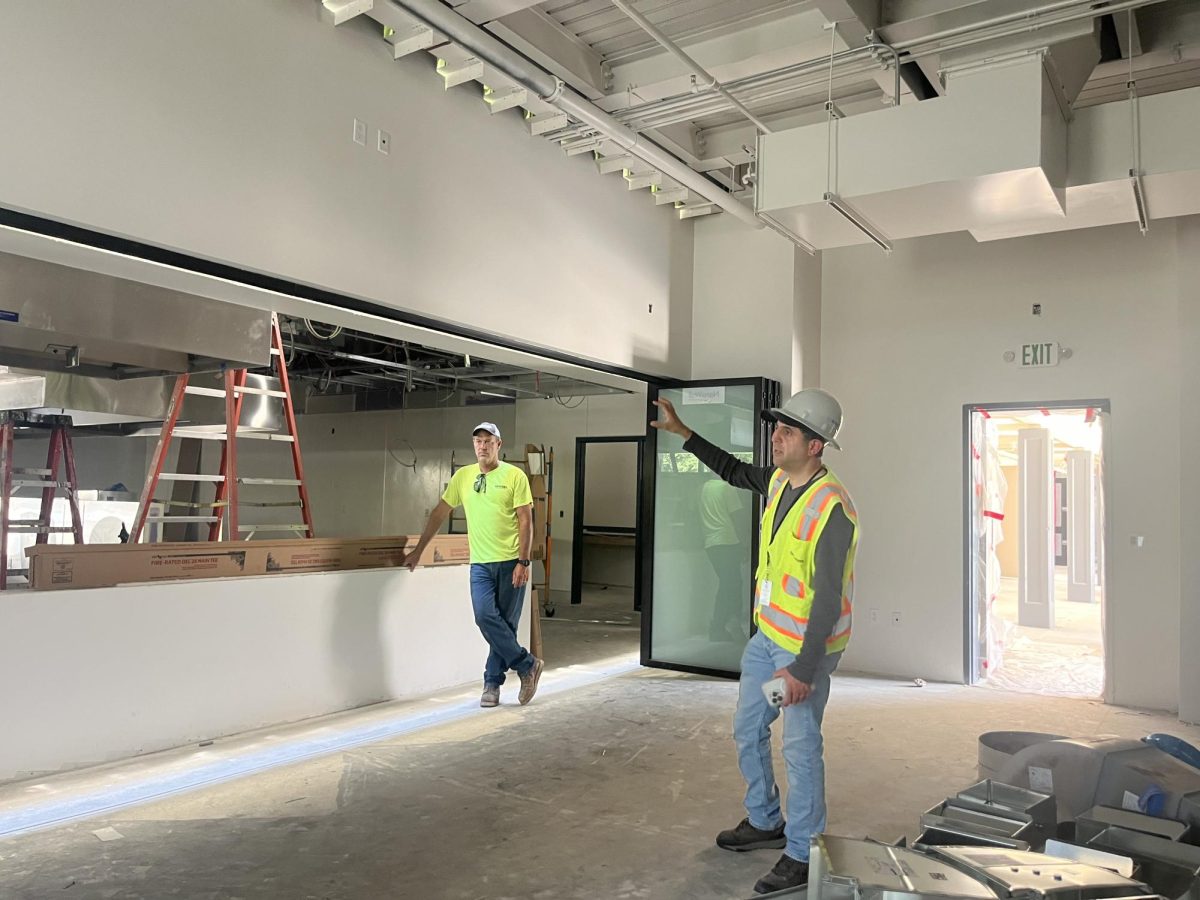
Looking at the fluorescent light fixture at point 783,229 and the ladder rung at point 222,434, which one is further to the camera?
the ladder rung at point 222,434

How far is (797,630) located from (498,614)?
242 centimetres

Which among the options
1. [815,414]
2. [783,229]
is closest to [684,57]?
[783,229]

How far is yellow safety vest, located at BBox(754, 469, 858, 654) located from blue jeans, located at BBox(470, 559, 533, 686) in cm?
224

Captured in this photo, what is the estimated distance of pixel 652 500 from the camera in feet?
20.3

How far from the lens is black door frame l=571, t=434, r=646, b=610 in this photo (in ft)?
32.2

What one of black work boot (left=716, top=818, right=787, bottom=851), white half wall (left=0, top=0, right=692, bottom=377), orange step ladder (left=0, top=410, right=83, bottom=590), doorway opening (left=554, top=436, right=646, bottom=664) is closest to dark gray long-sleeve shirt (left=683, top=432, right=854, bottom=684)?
black work boot (left=716, top=818, right=787, bottom=851)

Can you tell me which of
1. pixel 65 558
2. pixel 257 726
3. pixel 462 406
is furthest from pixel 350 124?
pixel 462 406

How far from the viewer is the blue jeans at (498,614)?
466 cm

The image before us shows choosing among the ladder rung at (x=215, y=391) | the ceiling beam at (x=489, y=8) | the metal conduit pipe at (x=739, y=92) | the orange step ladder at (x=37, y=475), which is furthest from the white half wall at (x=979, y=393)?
the orange step ladder at (x=37, y=475)

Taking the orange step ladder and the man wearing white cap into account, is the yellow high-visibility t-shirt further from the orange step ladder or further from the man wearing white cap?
the orange step ladder

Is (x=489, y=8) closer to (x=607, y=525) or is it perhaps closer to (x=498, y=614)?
(x=498, y=614)

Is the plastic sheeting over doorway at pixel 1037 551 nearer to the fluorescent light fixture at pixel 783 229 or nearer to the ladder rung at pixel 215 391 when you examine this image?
the fluorescent light fixture at pixel 783 229

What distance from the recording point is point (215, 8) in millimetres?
3211

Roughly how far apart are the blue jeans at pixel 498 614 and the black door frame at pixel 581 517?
15.8ft
